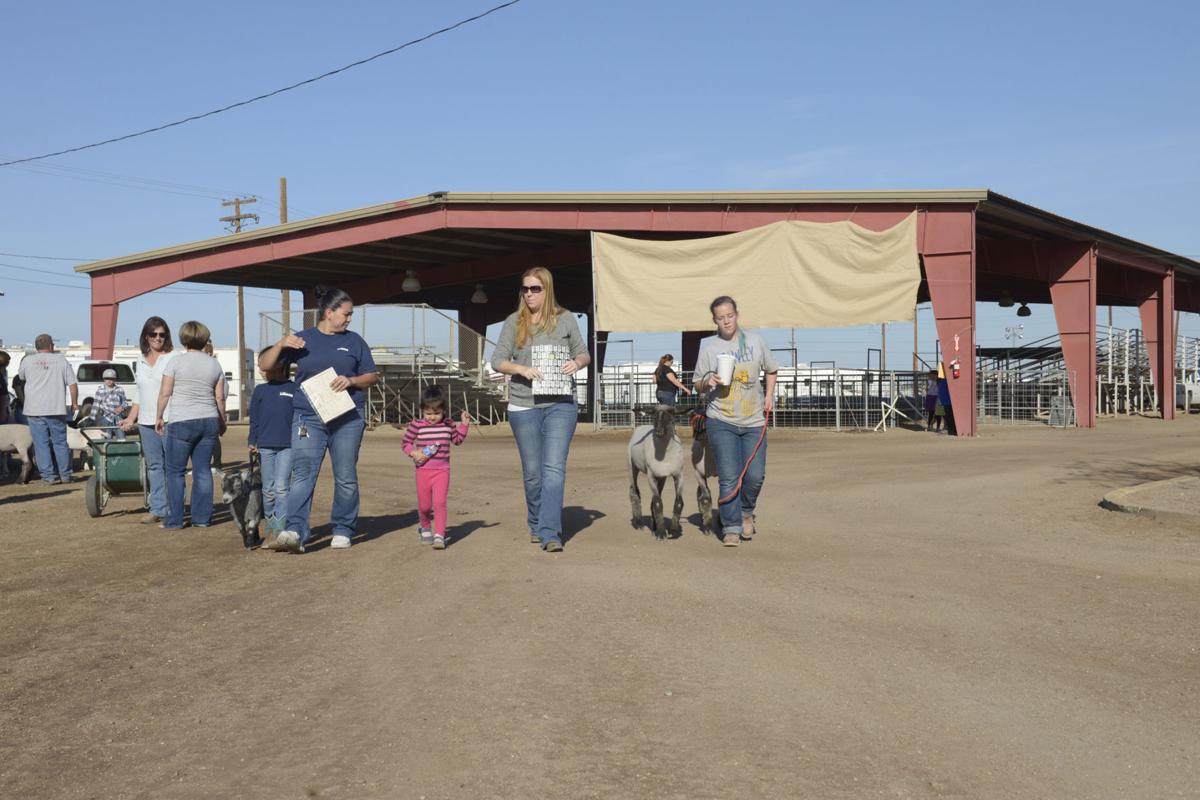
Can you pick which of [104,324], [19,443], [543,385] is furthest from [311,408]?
[104,324]

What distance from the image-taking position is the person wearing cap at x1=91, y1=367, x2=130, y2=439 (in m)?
13.0

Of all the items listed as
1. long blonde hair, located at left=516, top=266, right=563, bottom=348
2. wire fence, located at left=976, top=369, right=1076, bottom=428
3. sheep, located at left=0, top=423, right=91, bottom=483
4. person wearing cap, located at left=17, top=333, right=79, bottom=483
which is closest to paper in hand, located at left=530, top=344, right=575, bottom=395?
long blonde hair, located at left=516, top=266, right=563, bottom=348

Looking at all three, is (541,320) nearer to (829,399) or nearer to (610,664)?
(610,664)

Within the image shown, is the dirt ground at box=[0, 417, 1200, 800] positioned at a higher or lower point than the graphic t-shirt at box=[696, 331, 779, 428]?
lower

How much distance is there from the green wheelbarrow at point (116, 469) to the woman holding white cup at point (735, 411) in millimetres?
6342

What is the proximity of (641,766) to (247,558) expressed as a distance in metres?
5.75

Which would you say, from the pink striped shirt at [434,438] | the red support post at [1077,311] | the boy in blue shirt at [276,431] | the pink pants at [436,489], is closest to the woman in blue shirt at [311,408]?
the boy in blue shirt at [276,431]

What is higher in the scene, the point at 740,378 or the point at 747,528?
A: the point at 740,378

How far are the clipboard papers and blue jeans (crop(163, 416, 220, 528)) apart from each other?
1.99 metres

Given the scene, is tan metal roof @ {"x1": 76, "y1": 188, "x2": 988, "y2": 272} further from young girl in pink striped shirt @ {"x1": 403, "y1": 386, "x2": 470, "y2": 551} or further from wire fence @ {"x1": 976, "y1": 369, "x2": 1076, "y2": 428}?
young girl in pink striped shirt @ {"x1": 403, "y1": 386, "x2": 470, "y2": 551}

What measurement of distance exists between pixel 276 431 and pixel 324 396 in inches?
28.8

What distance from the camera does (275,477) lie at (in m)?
8.95

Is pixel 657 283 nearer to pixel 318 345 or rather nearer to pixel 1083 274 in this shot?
pixel 1083 274

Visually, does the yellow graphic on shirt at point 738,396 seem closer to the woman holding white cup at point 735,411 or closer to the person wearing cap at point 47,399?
the woman holding white cup at point 735,411
